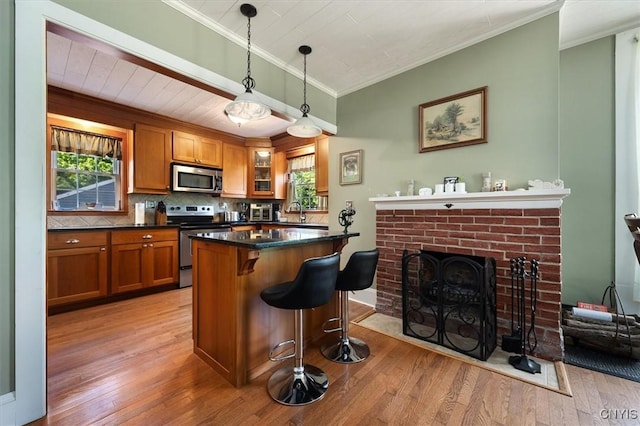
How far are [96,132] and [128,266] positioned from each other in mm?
1929

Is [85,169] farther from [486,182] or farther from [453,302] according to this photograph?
[486,182]

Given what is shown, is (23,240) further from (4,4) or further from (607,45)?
(607,45)

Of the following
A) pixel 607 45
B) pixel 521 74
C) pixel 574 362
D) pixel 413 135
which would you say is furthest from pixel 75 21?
pixel 607 45

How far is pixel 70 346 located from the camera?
2.19m

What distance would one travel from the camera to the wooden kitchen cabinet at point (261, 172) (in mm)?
4988

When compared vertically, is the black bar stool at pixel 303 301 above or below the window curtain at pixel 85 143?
below

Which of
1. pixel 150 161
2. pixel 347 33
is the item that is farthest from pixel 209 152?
pixel 347 33

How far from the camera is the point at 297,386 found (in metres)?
1.61

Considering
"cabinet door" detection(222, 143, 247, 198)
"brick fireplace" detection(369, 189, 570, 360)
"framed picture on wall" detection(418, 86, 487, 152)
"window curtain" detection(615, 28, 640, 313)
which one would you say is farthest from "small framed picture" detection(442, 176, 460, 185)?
"cabinet door" detection(222, 143, 247, 198)

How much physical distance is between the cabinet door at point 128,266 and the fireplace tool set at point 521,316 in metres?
4.08

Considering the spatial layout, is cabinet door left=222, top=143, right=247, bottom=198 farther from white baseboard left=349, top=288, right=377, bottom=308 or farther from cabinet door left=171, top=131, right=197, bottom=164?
white baseboard left=349, top=288, right=377, bottom=308

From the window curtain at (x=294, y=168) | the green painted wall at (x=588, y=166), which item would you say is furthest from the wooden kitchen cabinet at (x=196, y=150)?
the green painted wall at (x=588, y=166)

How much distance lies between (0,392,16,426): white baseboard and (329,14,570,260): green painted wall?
3002 millimetres

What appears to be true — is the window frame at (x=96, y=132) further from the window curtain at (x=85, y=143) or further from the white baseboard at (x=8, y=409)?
the white baseboard at (x=8, y=409)
